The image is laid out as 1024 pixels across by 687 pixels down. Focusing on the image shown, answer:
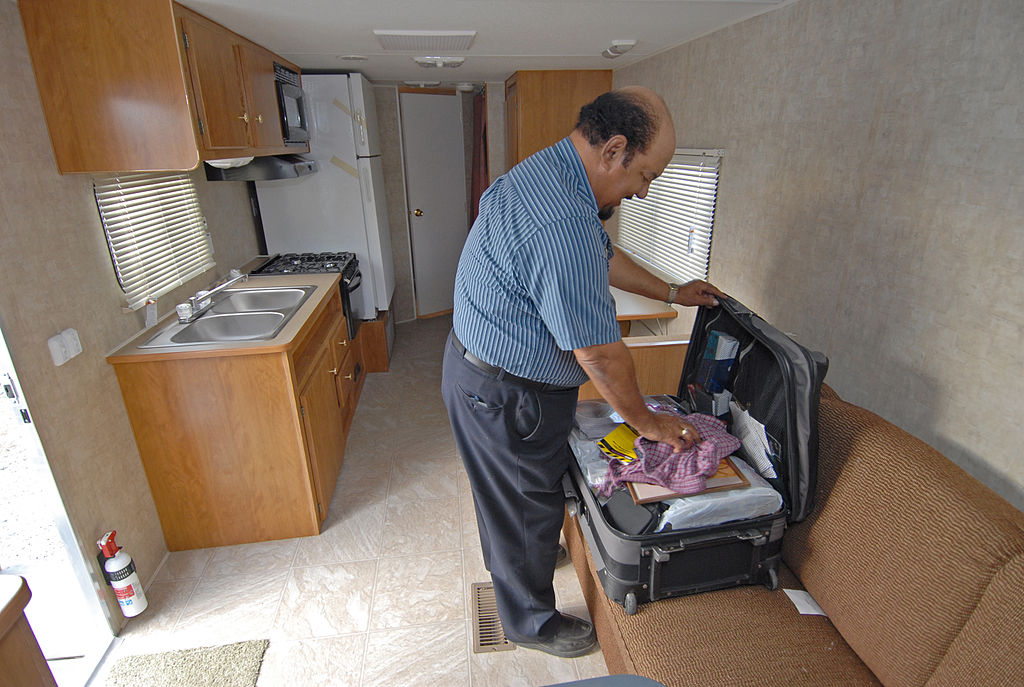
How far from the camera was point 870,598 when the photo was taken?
1200 millimetres

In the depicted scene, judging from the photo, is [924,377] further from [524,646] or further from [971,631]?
[524,646]

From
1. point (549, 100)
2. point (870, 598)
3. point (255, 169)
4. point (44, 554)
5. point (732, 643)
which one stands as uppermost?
point (549, 100)

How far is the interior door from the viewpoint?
455 cm

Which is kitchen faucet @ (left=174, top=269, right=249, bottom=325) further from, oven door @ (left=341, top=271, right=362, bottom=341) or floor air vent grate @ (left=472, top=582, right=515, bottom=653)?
floor air vent grate @ (left=472, top=582, right=515, bottom=653)

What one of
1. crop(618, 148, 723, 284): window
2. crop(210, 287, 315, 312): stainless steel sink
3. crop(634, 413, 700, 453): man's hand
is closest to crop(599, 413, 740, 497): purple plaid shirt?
crop(634, 413, 700, 453): man's hand

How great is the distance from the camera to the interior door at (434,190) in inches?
179

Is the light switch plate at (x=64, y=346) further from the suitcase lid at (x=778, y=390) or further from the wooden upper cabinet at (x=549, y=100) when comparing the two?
the wooden upper cabinet at (x=549, y=100)

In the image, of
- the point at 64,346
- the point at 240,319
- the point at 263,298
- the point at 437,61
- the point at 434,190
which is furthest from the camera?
the point at 434,190

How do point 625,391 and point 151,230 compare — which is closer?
point 625,391

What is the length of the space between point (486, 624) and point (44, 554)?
4.93ft

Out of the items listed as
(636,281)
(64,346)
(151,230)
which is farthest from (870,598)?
(151,230)

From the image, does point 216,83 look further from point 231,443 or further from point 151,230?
point 231,443

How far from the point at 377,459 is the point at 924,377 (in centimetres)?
241

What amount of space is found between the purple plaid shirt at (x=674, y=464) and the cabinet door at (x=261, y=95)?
7.19 ft
